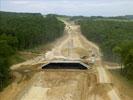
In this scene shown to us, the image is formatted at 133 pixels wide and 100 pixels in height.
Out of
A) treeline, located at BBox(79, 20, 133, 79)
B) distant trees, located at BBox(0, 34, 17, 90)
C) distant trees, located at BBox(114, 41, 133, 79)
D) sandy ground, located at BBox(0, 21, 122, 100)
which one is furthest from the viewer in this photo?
treeline, located at BBox(79, 20, 133, 79)

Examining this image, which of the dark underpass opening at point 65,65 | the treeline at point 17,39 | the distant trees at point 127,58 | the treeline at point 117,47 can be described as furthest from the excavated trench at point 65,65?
the distant trees at point 127,58

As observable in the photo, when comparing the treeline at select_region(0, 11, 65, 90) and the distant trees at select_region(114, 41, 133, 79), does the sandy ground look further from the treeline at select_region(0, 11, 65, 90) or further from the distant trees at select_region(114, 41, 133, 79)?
the distant trees at select_region(114, 41, 133, 79)

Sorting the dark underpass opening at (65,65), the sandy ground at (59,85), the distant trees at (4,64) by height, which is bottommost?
the sandy ground at (59,85)

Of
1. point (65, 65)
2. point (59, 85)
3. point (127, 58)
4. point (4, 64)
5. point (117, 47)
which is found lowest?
point (59, 85)

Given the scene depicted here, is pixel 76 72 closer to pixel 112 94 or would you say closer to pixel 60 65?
pixel 60 65

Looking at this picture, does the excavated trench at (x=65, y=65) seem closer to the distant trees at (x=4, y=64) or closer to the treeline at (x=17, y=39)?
the treeline at (x=17, y=39)

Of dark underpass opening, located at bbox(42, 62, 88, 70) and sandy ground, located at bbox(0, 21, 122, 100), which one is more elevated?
dark underpass opening, located at bbox(42, 62, 88, 70)

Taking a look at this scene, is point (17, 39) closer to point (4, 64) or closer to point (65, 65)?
point (65, 65)

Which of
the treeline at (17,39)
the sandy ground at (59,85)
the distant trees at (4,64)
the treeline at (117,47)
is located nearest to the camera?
the sandy ground at (59,85)

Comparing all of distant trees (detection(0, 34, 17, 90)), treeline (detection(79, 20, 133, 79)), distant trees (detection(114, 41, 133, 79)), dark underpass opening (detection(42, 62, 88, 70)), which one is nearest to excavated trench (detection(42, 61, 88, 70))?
dark underpass opening (detection(42, 62, 88, 70))

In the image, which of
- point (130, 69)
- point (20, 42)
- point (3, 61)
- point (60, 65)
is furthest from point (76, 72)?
point (20, 42)

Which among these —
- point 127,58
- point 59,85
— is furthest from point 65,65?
point 127,58
